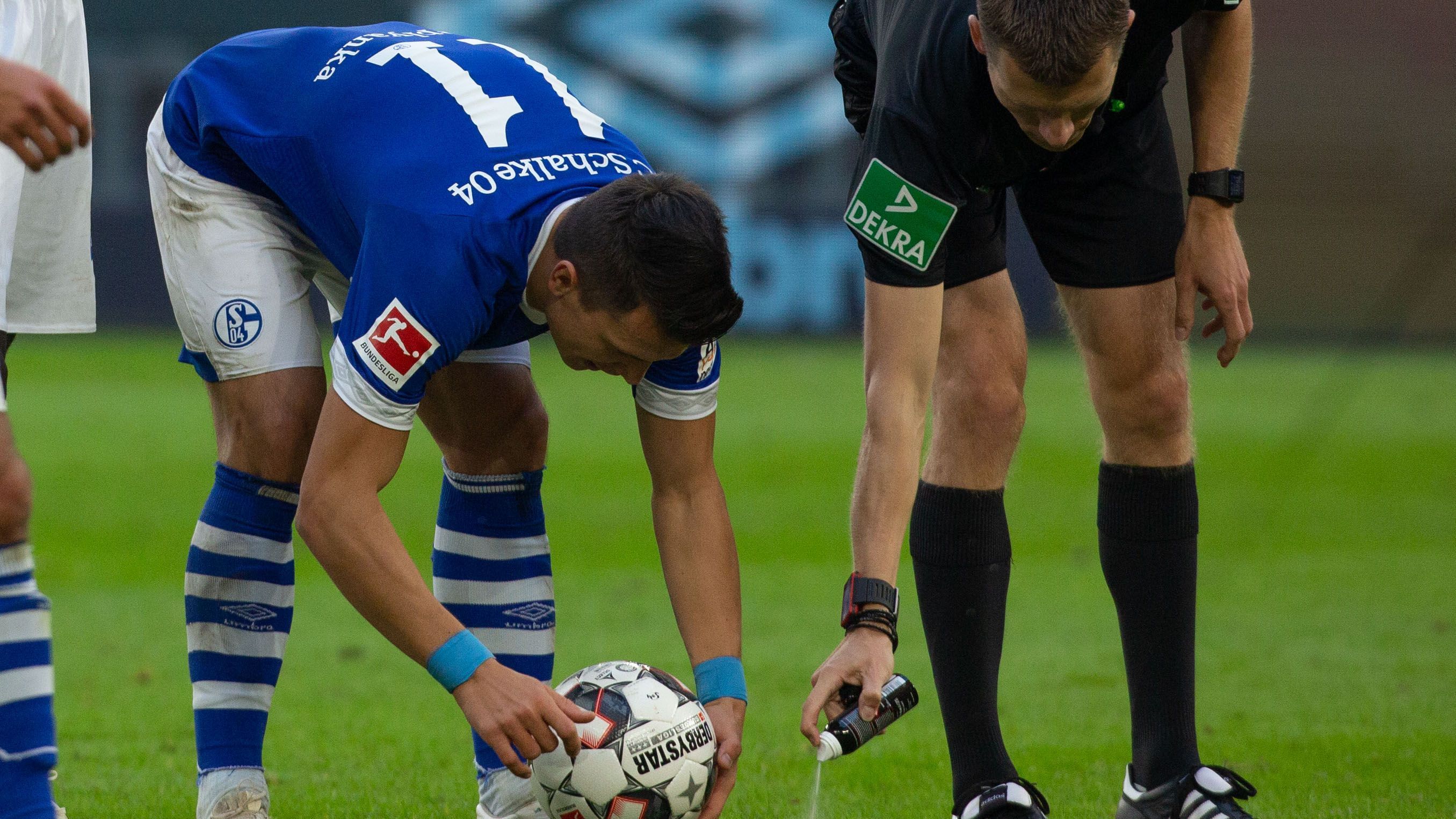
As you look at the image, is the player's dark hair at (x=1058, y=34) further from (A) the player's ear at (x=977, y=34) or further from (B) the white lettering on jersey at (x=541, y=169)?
(B) the white lettering on jersey at (x=541, y=169)

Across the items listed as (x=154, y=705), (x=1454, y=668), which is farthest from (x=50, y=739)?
(x=1454, y=668)

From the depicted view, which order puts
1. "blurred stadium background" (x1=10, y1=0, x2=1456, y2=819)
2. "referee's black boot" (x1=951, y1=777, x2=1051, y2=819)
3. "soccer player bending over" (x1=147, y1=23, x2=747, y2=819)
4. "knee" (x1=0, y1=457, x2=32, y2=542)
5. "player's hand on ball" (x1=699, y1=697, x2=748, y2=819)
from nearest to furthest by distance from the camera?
"knee" (x1=0, y1=457, x2=32, y2=542)
"soccer player bending over" (x1=147, y1=23, x2=747, y2=819)
"player's hand on ball" (x1=699, y1=697, x2=748, y2=819)
"referee's black boot" (x1=951, y1=777, x2=1051, y2=819)
"blurred stadium background" (x1=10, y1=0, x2=1456, y2=819)

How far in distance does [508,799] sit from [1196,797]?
148 cm

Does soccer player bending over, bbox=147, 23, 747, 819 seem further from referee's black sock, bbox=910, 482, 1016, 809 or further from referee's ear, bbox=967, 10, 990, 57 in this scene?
referee's ear, bbox=967, 10, 990, 57

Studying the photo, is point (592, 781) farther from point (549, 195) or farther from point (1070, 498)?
point (1070, 498)

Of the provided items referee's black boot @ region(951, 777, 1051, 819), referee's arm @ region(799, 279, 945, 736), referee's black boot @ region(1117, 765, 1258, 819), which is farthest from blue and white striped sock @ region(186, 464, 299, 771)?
referee's black boot @ region(1117, 765, 1258, 819)

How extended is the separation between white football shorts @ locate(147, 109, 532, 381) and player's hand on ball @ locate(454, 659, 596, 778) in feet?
2.81

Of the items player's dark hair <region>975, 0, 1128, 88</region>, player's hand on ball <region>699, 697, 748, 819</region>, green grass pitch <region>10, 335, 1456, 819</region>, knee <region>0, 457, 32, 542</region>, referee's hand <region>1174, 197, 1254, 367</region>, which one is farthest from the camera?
green grass pitch <region>10, 335, 1456, 819</region>

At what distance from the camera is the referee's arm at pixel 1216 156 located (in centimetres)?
329

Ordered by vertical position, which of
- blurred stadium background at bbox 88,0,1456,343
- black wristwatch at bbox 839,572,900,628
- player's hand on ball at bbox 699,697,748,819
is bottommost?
blurred stadium background at bbox 88,0,1456,343

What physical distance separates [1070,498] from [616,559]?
316 centimetres

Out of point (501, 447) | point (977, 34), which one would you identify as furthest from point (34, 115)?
point (977, 34)

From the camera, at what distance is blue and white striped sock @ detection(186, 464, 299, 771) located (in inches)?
128

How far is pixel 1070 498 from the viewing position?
9.59 metres
